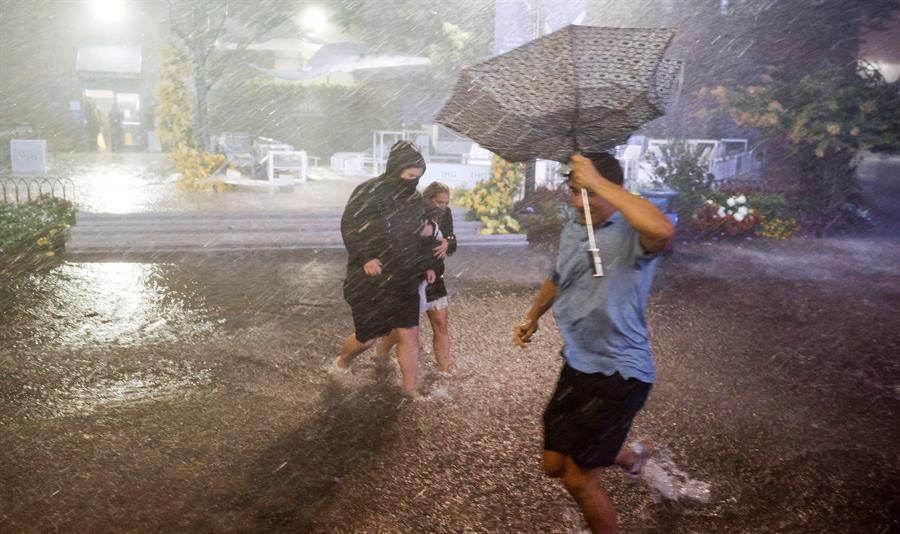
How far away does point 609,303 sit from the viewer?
2.91 m

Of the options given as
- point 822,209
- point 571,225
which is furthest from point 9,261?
point 822,209

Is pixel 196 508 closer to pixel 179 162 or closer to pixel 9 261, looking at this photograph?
pixel 9 261

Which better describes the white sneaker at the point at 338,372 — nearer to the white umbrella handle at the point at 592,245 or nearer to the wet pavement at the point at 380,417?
the wet pavement at the point at 380,417

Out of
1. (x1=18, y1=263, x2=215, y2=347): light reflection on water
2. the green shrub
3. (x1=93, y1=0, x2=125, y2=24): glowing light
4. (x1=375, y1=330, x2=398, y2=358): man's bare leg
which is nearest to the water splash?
(x1=375, y1=330, x2=398, y2=358): man's bare leg

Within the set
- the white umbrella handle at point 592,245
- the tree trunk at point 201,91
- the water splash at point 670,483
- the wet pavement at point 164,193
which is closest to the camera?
the white umbrella handle at point 592,245

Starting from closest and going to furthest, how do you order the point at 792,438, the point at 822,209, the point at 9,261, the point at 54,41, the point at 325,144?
the point at 792,438 < the point at 9,261 < the point at 822,209 < the point at 325,144 < the point at 54,41

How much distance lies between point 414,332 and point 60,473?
236 centimetres

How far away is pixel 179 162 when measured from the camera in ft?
51.2

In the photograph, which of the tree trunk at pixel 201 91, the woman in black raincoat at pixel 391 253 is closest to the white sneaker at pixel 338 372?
the woman in black raincoat at pixel 391 253

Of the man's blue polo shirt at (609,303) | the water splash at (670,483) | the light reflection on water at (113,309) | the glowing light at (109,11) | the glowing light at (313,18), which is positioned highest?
the glowing light at (109,11)

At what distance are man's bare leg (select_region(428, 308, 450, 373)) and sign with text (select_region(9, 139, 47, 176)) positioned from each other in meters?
15.7

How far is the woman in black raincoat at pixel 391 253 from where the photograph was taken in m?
4.84

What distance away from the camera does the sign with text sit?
673 inches

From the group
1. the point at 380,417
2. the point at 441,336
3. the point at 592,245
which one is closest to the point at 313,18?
the point at 441,336
